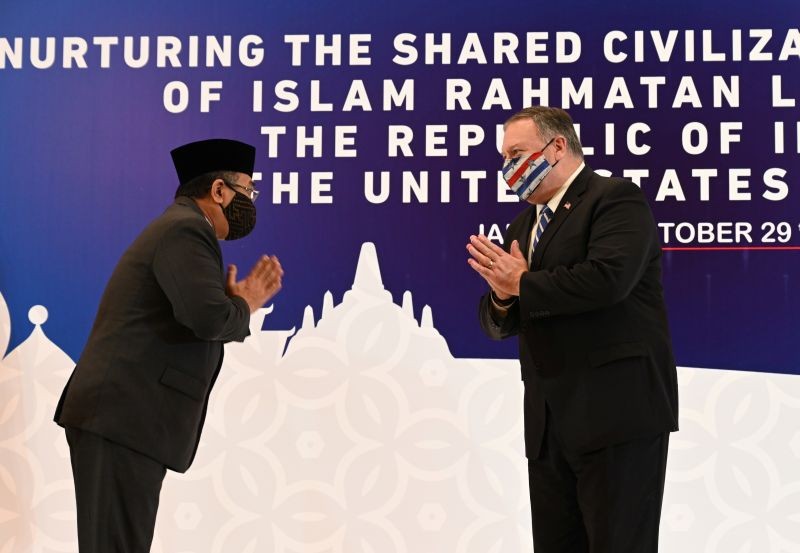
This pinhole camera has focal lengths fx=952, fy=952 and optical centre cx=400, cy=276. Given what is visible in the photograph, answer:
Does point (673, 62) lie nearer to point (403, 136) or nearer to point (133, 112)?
point (403, 136)

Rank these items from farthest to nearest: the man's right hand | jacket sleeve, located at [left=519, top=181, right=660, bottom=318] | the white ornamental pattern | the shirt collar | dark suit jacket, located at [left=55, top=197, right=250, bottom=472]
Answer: the white ornamental pattern → the man's right hand → the shirt collar → dark suit jacket, located at [left=55, top=197, right=250, bottom=472] → jacket sleeve, located at [left=519, top=181, right=660, bottom=318]

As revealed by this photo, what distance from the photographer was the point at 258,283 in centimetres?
259

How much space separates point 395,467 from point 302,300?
0.66 metres

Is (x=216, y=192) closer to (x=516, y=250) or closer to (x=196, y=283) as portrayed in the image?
(x=196, y=283)

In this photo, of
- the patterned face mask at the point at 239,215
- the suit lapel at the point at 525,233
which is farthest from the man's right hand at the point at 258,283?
the suit lapel at the point at 525,233

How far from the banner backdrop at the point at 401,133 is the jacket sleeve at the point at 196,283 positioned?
95 centimetres

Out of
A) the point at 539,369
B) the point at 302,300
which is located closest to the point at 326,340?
the point at 302,300

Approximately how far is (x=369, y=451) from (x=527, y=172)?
124 centimetres

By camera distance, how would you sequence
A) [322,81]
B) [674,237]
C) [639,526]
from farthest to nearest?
[322,81]
[674,237]
[639,526]

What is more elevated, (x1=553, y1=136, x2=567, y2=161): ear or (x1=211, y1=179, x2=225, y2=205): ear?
(x1=553, y1=136, x2=567, y2=161): ear

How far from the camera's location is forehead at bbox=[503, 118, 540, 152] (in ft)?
8.13

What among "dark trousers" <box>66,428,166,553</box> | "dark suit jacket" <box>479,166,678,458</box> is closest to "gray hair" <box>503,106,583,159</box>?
"dark suit jacket" <box>479,166,678,458</box>

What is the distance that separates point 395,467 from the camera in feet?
10.6

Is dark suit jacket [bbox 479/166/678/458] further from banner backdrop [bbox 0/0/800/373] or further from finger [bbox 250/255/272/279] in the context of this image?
banner backdrop [bbox 0/0/800/373]
